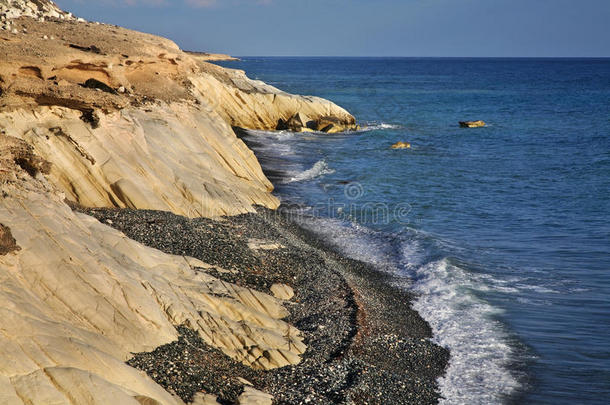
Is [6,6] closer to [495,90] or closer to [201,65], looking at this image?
[201,65]

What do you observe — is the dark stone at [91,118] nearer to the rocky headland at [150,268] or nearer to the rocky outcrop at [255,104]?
the rocky headland at [150,268]

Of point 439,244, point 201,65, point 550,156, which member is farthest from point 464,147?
point 439,244

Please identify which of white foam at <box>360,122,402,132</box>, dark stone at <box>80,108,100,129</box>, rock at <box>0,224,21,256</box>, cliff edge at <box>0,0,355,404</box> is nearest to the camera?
cliff edge at <box>0,0,355,404</box>

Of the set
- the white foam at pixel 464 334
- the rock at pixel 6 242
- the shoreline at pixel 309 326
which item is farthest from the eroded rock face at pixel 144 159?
the white foam at pixel 464 334

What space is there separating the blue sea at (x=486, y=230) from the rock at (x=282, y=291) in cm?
513

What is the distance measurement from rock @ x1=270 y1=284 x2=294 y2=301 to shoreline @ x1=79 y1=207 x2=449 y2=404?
0.73ft

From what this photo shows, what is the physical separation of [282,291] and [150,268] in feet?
15.9

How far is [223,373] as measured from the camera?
45.8ft

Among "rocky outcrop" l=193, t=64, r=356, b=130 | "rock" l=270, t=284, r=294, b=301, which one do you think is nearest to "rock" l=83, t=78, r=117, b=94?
"rock" l=270, t=284, r=294, b=301

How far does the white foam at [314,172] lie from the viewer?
4091 cm

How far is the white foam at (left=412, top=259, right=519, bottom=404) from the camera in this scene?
53.9ft

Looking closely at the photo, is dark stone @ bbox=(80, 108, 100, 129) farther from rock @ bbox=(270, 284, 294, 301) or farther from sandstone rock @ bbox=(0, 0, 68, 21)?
rock @ bbox=(270, 284, 294, 301)

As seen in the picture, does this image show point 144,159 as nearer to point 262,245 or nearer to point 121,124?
point 121,124

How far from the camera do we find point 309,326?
58.6 ft
